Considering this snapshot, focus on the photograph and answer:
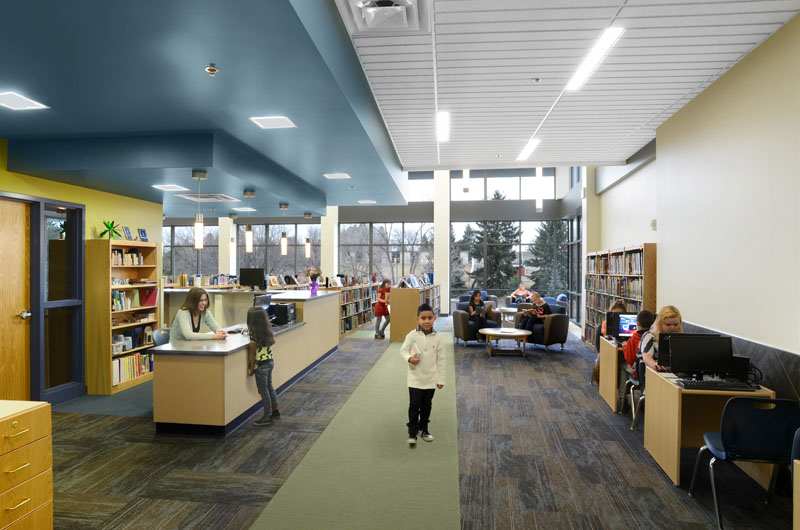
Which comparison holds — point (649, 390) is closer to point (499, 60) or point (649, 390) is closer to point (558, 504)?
point (558, 504)

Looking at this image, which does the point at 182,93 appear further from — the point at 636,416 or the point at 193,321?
the point at 636,416

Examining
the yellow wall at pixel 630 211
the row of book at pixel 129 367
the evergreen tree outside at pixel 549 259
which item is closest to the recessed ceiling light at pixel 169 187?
the row of book at pixel 129 367

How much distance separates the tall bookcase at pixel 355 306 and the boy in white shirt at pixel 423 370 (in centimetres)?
587

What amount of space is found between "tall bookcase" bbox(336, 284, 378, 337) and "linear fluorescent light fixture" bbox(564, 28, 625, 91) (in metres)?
6.84

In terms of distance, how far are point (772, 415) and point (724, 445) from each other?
371mm

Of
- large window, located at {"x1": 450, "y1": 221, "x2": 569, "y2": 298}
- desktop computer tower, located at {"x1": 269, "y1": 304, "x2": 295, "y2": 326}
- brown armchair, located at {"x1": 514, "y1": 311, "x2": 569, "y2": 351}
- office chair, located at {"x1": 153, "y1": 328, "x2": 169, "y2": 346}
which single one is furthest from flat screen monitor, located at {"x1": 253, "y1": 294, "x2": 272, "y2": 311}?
large window, located at {"x1": 450, "y1": 221, "x2": 569, "y2": 298}

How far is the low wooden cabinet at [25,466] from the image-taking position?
7.79 ft

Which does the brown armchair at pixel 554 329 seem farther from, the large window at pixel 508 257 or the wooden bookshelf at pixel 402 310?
the large window at pixel 508 257

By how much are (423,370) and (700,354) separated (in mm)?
2481

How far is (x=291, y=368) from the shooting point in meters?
6.47

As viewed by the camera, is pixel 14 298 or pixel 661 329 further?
pixel 14 298

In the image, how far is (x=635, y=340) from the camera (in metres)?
5.11

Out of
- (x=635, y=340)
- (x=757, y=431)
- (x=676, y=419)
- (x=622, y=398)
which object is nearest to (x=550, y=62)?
(x=635, y=340)

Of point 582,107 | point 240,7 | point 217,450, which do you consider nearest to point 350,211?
point 582,107
